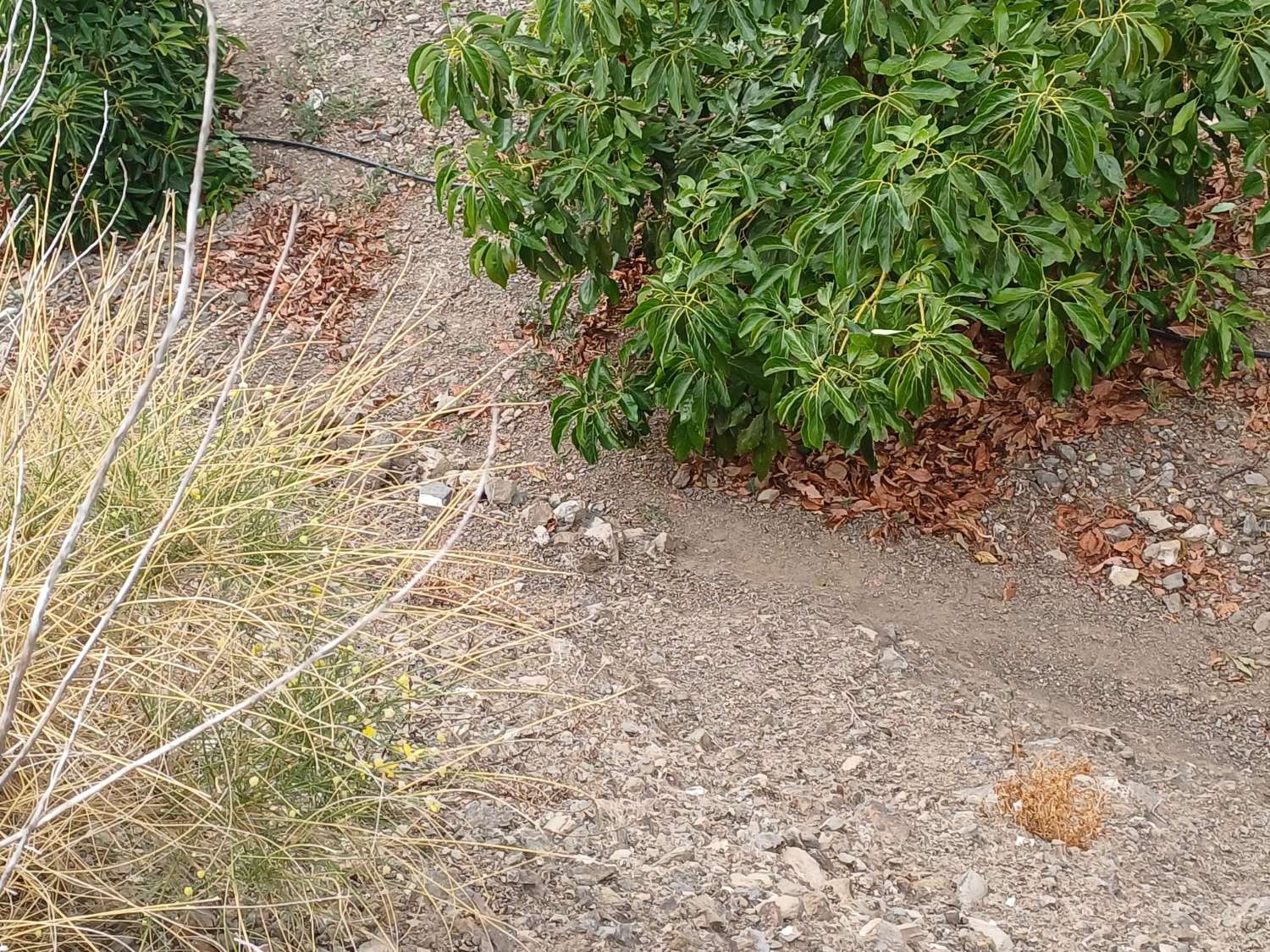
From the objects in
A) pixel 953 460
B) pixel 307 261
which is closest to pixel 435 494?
pixel 307 261

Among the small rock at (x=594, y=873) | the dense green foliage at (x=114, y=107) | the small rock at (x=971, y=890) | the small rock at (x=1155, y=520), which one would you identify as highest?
the dense green foliage at (x=114, y=107)

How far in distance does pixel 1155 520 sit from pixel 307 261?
10.8 ft

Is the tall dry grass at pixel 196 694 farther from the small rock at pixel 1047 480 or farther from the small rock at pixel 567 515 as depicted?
the small rock at pixel 1047 480

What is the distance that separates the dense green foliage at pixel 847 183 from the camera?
2.87 m

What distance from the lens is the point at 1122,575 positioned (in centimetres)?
367

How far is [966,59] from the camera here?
2951 millimetres

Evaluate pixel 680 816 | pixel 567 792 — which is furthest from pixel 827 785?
pixel 567 792

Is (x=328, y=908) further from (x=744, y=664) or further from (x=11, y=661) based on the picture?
(x=744, y=664)

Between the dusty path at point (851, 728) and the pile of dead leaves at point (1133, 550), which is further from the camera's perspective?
the pile of dead leaves at point (1133, 550)

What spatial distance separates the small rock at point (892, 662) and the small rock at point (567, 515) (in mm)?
1047

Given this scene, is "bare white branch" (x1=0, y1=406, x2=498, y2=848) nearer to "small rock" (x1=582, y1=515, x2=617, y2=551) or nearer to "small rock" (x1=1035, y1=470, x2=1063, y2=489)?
"small rock" (x1=582, y1=515, x2=617, y2=551)

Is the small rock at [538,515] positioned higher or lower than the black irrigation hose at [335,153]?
lower

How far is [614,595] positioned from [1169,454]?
1.94m

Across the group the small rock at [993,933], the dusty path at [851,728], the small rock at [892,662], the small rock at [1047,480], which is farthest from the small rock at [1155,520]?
the small rock at [993,933]
